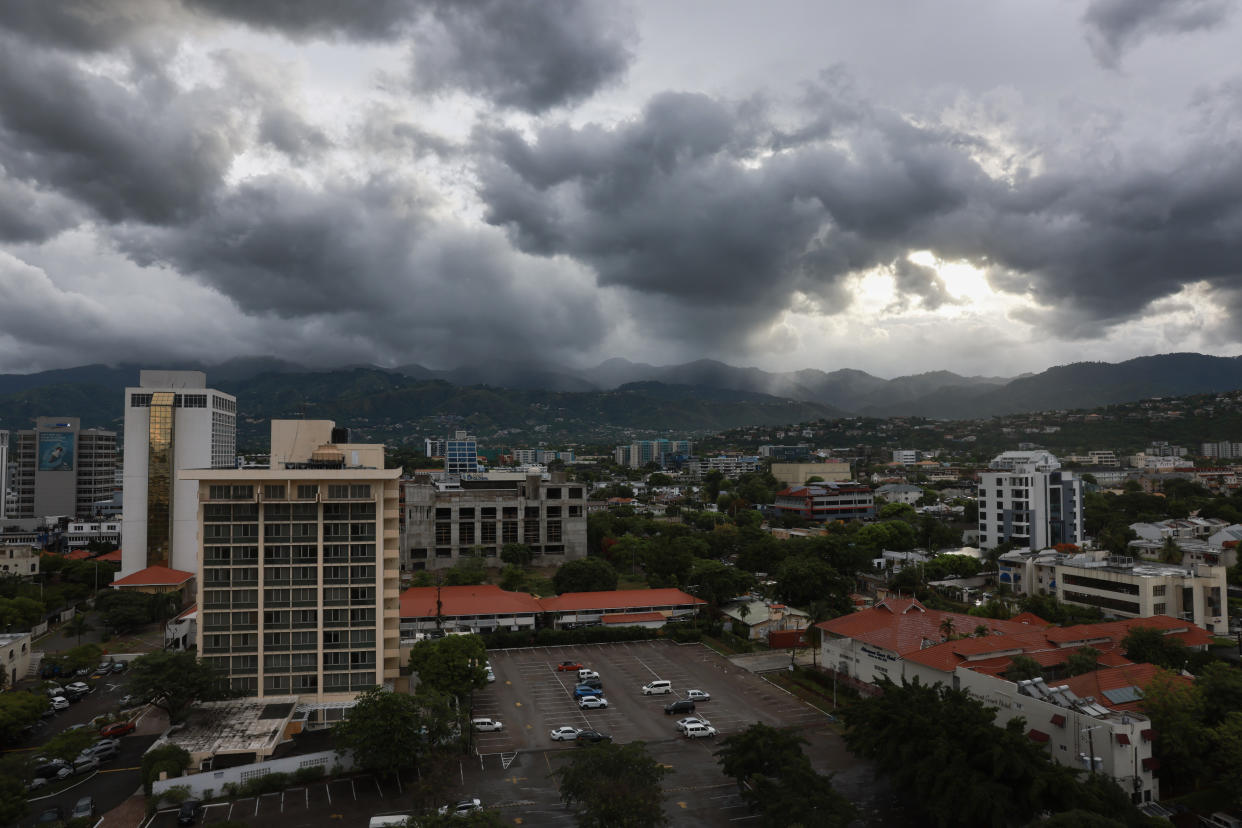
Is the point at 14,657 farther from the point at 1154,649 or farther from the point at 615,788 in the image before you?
the point at 1154,649

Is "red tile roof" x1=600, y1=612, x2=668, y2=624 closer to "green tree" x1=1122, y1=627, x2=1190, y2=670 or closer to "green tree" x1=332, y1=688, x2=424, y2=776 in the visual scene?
"green tree" x1=332, y1=688, x2=424, y2=776

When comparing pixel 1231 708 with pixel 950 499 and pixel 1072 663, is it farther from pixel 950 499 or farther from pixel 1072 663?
pixel 950 499

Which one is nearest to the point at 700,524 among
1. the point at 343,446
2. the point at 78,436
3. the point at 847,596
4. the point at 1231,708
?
the point at 847,596

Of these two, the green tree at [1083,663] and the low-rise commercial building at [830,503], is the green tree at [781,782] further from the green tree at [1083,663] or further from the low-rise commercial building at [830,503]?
the low-rise commercial building at [830,503]

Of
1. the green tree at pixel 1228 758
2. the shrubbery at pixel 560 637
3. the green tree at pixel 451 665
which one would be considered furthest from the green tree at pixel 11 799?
the green tree at pixel 1228 758

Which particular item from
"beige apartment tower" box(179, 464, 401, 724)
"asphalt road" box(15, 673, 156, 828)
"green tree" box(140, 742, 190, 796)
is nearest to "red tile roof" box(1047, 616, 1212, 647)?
"beige apartment tower" box(179, 464, 401, 724)

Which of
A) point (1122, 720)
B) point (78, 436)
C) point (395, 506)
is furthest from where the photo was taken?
point (78, 436)
